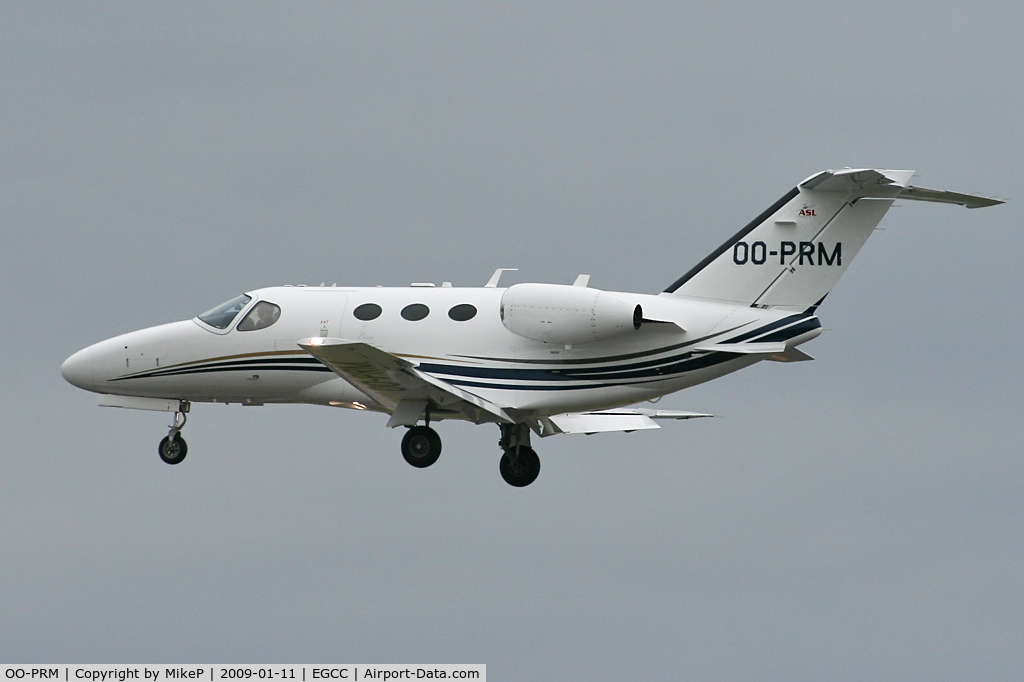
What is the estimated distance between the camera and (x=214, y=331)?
105ft

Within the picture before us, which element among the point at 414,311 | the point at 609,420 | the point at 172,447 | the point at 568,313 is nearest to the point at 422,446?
the point at 414,311

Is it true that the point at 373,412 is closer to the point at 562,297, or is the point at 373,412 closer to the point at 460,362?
the point at 460,362

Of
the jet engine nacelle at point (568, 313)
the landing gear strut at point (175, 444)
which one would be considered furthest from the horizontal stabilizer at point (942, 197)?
the landing gear strut at point (175, 444)

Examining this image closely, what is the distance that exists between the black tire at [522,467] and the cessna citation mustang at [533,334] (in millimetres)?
26

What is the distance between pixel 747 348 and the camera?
2877cm

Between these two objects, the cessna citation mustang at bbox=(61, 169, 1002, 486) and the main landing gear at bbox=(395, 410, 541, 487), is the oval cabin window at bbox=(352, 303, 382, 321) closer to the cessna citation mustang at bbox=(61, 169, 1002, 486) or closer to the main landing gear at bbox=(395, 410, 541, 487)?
the cessna citation mustang at bbox=(61, 169, 1002, 486)

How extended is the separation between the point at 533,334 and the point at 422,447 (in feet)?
10.0

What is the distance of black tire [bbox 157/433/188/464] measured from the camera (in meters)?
33.4

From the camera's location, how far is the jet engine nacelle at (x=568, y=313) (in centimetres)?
2878

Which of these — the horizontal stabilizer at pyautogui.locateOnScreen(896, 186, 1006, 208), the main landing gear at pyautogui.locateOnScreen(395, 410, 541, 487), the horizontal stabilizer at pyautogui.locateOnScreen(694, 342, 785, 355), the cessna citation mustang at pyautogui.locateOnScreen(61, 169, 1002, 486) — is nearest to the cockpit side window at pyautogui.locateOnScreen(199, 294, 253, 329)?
the cessna citation mustang at pyautogui.locateOnScreen(61, 169, 1002, 486)

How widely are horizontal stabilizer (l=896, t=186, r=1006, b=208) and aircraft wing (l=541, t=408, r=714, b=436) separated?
7.34 meters

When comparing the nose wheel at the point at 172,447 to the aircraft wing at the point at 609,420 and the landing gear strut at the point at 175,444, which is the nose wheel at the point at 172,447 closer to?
the landing gear strut at the point at 175,444

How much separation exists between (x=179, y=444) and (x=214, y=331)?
9.06 feet

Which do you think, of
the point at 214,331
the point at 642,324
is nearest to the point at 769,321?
the point at 642,324
